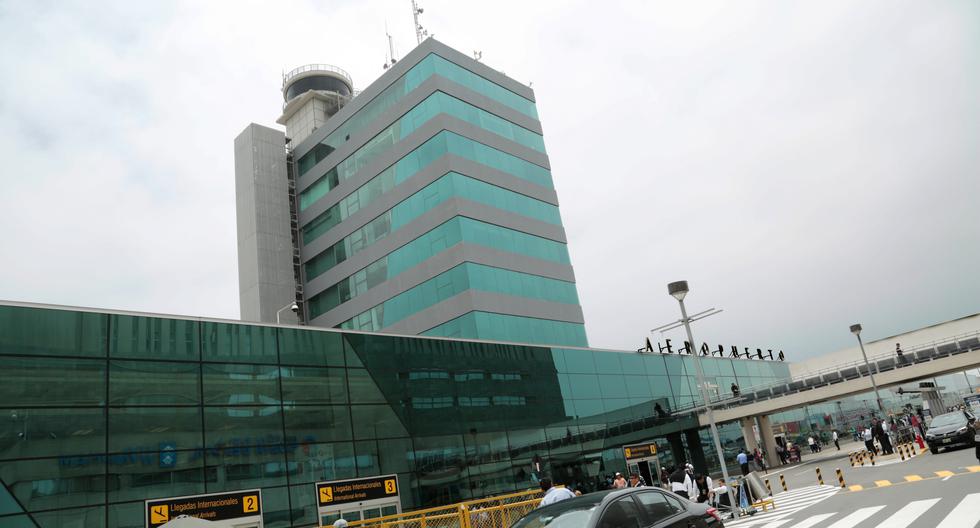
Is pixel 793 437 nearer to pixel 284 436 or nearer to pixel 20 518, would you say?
pixel 284 436

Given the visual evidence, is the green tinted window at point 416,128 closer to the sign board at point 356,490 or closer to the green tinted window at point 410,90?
the green tinted window at point 410,90

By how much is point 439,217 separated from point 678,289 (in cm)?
2256

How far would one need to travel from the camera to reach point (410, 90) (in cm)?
4459

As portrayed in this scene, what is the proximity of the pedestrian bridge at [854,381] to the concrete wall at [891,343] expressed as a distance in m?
28.0

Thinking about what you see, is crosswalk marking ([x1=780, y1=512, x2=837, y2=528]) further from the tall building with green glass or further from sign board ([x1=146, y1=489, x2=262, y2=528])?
the tall building with green glass

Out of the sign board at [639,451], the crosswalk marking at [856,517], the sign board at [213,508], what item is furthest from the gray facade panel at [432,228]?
the crosswalk marking at [856,517]

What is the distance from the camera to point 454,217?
4016 centimetres

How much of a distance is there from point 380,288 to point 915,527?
35375 millimetres

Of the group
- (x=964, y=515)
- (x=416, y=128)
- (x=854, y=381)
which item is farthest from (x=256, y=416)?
(x=854, y=381)

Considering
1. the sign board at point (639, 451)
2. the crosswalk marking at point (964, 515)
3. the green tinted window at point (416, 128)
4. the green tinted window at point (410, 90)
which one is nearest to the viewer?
the crosswalk marking at point (964, 515)

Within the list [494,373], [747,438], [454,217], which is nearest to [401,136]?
[454,217]

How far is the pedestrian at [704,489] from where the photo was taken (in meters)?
21.4

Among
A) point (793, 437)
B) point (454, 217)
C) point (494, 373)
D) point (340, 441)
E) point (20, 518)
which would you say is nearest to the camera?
point (20, 518)

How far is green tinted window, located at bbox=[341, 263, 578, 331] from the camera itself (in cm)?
3934
